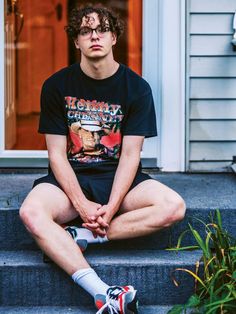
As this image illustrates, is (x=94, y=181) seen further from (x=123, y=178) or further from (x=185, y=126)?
(x=185, y=126)

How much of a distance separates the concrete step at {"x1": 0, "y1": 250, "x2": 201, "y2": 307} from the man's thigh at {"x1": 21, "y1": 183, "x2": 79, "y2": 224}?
21cm

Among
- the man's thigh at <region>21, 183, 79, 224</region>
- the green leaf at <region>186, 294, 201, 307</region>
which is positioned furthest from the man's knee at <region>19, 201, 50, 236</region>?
the green leaf at <region>186, 294, 201, 307</region>

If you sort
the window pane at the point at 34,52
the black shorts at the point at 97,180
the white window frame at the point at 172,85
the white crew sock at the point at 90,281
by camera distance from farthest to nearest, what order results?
the window pane at the point at 34,52 → the white window frame at the point at 172,85 → the black shorts at the point at 97,180 → the white crew sock at the point at 90,281

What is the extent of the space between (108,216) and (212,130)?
1483 millimetres

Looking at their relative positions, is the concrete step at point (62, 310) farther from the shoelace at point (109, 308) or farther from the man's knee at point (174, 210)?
the man's knee at point (174, 210)

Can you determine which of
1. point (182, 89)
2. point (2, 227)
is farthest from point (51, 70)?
point (2, 227)

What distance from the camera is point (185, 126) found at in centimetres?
458

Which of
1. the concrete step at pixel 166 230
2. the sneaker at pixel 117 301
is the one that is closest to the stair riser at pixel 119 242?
the concrete step at pixel 166 230

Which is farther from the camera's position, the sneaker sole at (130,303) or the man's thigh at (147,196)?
the man's thigh at (147,196)

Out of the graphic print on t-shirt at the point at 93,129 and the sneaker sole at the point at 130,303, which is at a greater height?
the graphic print on t-shirt at the point at 93,129

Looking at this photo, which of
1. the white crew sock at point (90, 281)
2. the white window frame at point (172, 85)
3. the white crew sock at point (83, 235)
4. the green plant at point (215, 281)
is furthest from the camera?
the white window frame at point (172, 85)

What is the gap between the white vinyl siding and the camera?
14.9ft

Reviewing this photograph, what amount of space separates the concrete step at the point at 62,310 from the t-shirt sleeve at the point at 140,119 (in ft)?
2.53

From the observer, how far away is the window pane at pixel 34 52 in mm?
4996
